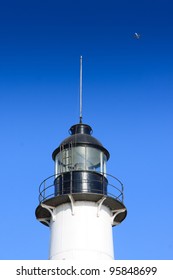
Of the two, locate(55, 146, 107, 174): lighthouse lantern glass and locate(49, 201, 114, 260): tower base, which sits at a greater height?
locate(55, 146, 107, 174): lighthouse lantern glass

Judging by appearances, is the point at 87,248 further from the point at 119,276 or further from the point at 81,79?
the point at 81,79

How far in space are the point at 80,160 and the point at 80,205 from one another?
7.24 ft

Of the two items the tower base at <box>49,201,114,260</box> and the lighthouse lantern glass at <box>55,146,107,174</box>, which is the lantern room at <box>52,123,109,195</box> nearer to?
the lighthouse lantern glass at <box>55,146,107,174</box>

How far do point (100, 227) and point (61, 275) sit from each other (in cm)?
588

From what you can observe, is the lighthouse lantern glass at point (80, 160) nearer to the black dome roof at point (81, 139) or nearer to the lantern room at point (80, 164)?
the lantern room at point (80, 164)

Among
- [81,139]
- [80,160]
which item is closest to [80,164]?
[80,160]

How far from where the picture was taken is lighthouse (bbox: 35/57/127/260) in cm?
2592

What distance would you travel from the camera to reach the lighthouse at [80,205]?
1021 inches

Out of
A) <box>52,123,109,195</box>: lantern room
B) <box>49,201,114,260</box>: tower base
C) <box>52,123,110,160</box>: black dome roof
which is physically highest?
<box>52,123,110,160</box>: black dome roof

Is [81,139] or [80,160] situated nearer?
[80,160]

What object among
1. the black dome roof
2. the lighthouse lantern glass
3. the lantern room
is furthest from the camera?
the black dome roof

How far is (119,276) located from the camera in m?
20.8

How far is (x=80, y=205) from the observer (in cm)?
2669

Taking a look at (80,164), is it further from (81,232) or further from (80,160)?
(81,232)
